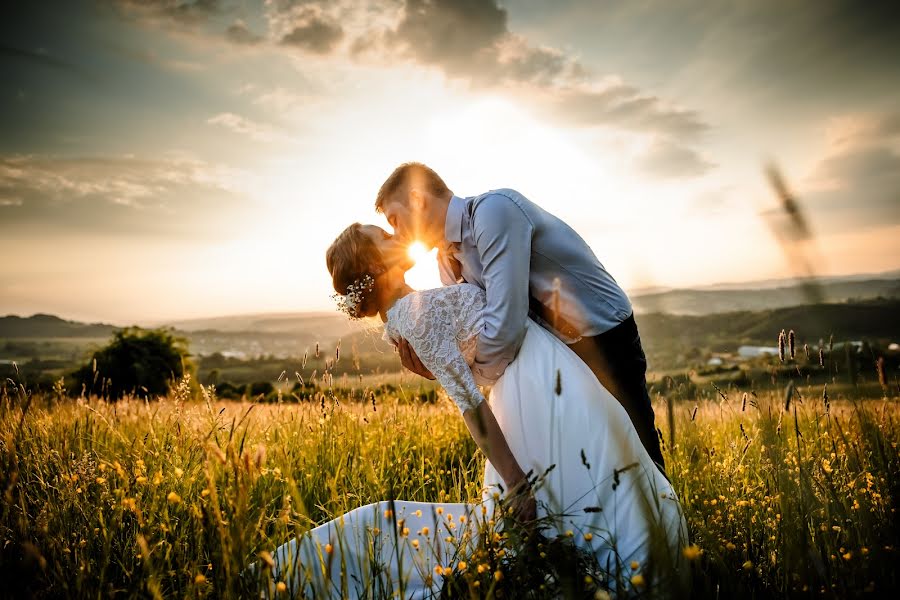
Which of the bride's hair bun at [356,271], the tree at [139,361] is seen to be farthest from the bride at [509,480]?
the tree at [139,361]

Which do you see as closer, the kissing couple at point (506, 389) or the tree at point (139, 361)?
the kissing couple at point (506, 389)

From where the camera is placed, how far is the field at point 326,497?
5.96 feet

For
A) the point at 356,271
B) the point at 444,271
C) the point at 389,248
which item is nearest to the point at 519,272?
the point at 389,248

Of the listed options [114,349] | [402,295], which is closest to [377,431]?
[402,295]

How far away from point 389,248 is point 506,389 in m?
1.35

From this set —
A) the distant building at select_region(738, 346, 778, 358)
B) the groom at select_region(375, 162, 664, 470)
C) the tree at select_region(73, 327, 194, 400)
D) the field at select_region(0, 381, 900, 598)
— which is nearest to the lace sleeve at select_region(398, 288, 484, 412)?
the groom at select_region(375, 162, 664, 470)

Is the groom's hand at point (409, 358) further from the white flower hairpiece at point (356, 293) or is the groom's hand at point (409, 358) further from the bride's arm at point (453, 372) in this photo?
the white flower hairpiece at point (356, 293)

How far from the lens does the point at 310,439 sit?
4.51 m

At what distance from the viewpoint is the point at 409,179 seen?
4047mm

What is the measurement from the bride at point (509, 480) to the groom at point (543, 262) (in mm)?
406

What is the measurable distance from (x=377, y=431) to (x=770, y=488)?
3126 mm

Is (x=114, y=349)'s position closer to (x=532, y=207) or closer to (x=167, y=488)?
(x=167, y=488)

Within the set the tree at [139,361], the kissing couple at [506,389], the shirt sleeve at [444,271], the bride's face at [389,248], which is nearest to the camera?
the kissing couple at [506,389]

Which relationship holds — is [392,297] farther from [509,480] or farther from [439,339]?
[509,480]
